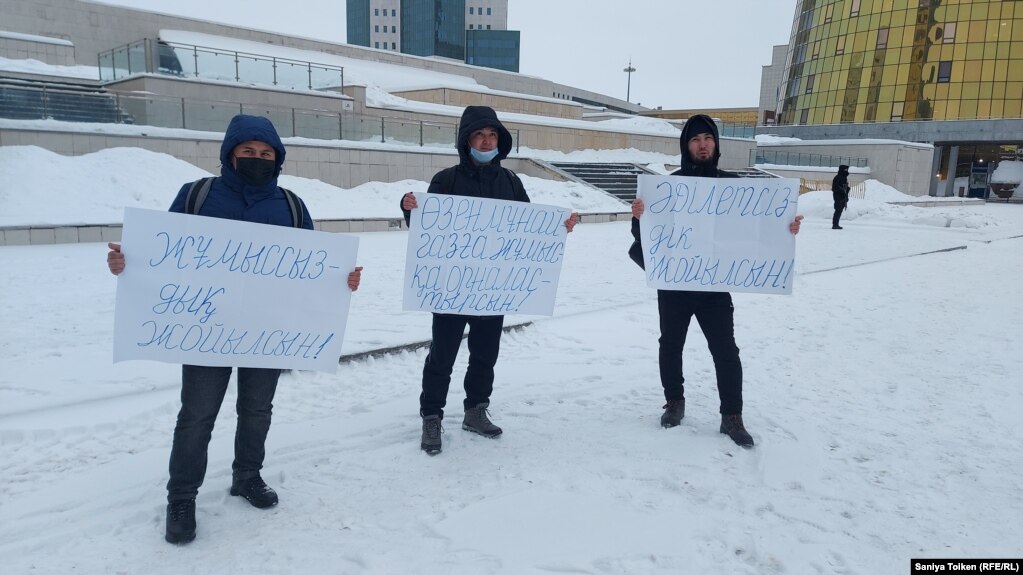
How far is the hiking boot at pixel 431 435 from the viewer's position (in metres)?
3.96

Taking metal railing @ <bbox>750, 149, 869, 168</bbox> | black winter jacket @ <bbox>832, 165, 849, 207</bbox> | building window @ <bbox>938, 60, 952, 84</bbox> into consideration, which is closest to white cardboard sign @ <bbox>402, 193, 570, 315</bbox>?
black winter jacket @ <bbox>832, 165, 849, 207</bbox>

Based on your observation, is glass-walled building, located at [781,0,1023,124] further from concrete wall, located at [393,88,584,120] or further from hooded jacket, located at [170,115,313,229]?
hooded jacket, located at [170,115,313,229]

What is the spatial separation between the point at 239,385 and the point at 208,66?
74.0 feet

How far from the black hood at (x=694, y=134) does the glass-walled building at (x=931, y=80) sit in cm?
6021

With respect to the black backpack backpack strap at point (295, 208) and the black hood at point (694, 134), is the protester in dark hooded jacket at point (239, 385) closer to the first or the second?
the black backpack backpack strap at point (295, 208)

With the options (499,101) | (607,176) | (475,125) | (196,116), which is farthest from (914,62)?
(475,125)

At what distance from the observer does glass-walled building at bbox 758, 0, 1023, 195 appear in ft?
172

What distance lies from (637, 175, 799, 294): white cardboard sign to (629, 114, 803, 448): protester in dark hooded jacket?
103 mm

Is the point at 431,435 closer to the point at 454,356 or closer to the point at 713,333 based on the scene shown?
the point at 454,356

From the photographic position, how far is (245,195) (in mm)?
3199

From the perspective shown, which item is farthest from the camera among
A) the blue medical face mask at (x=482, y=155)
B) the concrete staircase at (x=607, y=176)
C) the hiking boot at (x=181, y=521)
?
the concrete staircase at (x=607, y=176)

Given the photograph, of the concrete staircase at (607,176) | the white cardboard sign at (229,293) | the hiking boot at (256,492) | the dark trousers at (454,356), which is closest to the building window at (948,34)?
the concrete staircase at (607,176)

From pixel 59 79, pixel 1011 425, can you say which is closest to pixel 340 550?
pixel 1011 425

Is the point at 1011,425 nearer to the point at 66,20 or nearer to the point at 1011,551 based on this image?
the point at 1011,551
